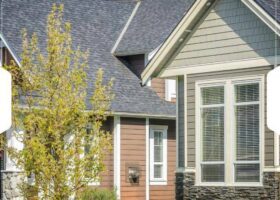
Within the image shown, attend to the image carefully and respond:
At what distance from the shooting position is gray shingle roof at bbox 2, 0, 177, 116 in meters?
22.4

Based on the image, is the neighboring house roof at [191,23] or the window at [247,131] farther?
the window at [247,131]

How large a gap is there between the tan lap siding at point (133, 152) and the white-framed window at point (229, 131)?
23.5 ft

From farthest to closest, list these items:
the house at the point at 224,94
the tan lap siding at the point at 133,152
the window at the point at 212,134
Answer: the tan lap siding at the point at 133,152 < the window at the point at 212,134 < the house at the point at 224,94

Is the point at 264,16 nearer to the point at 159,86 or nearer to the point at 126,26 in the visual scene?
the point at 159,86

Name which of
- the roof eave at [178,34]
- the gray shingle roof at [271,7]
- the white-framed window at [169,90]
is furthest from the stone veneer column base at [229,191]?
the white-framed window at [169,90]

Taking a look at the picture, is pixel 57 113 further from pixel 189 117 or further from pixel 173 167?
pixel 173 167

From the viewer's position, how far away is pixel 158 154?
23328 millimetres

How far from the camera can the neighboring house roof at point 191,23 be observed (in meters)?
13.7

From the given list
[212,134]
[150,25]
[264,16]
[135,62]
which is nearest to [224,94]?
[212,134]

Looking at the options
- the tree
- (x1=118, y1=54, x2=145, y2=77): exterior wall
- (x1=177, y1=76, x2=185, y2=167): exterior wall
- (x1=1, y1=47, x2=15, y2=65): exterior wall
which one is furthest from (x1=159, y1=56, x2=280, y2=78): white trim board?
(x1=118, y1=54, x2=145, y2=77): exterior wall

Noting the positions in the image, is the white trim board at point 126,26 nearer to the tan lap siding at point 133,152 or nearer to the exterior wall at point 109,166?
the tan lap siding at point 133,152

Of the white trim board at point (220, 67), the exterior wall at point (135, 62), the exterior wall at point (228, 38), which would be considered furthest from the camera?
the exterior wall at point (135, 62)

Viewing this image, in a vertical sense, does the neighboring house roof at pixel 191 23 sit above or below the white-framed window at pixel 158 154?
above

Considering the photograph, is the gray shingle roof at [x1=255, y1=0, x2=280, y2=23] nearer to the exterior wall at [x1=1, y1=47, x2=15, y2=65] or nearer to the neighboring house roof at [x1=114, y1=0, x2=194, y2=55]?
the neighboring house roof at [x1=114, y1=0, x2=194, y2=55]
